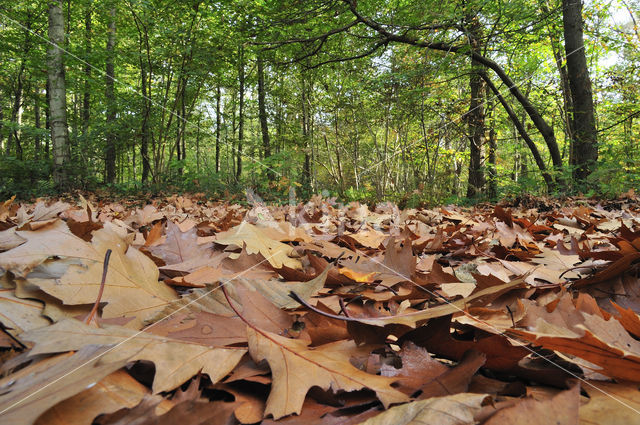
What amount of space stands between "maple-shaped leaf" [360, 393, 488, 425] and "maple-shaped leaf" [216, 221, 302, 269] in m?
0.71

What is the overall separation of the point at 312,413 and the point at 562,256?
3.70ft

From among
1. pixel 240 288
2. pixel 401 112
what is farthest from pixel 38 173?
pixel 240 288

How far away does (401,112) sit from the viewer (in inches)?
333

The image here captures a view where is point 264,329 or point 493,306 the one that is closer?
point 264,329

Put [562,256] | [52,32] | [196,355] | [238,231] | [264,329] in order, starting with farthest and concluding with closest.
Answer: [52,32] → [238,231] → [562,256] → [264,329] → [196,355]

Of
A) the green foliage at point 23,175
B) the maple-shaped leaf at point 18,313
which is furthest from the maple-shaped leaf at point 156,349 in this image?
the green foliage at point 23,175

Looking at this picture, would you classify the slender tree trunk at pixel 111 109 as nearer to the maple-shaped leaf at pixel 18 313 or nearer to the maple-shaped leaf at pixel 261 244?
the maple-shaped leaf at pixel 261 244

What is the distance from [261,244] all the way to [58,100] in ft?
28.4

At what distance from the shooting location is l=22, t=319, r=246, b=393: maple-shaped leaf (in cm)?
46

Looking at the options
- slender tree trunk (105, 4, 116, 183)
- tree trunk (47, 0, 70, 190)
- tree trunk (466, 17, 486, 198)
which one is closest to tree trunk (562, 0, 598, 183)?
tree trunk (466, 17, 486, 198)

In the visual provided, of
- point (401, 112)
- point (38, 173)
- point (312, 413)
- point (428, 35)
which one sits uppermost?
point (428, 35)

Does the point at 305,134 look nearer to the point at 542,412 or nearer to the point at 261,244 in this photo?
the point at 261,244

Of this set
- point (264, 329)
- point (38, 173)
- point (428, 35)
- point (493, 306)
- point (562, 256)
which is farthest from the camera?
point (38, 173)

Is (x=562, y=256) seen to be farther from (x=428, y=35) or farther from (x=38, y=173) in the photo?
(x=38, y=173)
